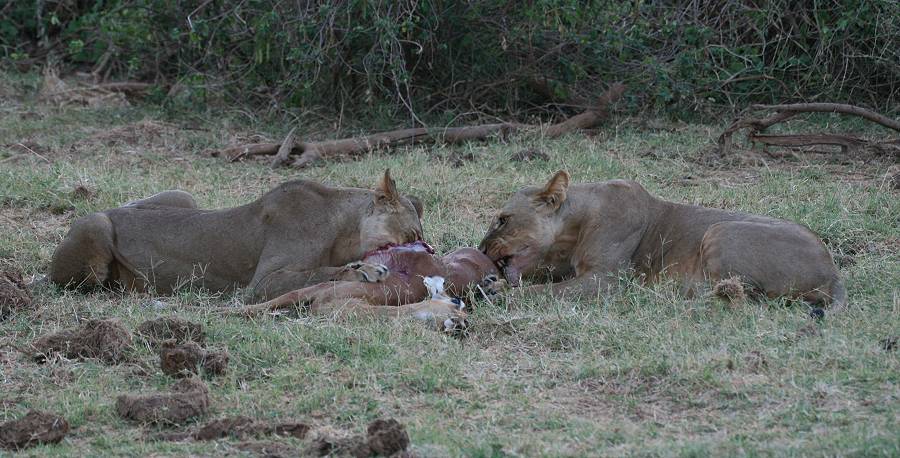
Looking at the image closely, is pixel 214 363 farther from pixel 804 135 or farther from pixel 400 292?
pixel 804 135

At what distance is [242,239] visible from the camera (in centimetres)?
744

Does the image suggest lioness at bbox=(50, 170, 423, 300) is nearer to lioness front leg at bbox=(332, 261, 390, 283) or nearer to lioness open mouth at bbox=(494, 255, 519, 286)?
lioness front leg at bbox=(332, 261, 390, 283)

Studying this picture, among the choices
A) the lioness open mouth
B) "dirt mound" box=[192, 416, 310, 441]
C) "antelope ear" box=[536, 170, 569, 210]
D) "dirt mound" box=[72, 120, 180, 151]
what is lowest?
"dirt mound" box=[72, 120, 180, 151]

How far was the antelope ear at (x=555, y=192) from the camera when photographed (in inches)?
296

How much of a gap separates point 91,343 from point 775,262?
142 inches

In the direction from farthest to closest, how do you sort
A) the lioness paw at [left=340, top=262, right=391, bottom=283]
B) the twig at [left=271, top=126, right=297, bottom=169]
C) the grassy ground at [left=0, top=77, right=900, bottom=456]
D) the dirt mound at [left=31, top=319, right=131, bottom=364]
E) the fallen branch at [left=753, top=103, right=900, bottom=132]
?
the twig at [left=271, top=126, right=297, bottom=169] → the fallen branch at [left=753, top=103, right=900, bottom=132] → the lioness paw at [left=340, top=262, right=391, bottom=283] → the dirt mound at [left=31, top=319, right=131, bottom=364] → the grassy ground at [left=0, top=77, right=900, bottom=456]

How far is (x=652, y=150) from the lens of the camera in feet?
35.7

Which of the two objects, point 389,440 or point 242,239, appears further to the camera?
point 242,239

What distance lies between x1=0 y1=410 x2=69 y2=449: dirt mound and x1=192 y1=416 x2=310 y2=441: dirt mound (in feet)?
1.77

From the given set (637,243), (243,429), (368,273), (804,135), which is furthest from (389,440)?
(804,135)

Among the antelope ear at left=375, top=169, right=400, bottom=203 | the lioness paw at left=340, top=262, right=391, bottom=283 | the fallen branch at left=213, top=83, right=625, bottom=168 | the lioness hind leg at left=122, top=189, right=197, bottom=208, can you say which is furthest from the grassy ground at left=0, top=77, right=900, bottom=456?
the fallen branch at left=213, top=83, right=625, bottom=168

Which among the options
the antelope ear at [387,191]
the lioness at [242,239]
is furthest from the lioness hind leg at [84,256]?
the antelope ear at [387,191]

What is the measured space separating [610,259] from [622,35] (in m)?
4.99

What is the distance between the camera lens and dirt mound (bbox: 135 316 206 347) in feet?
20.0
